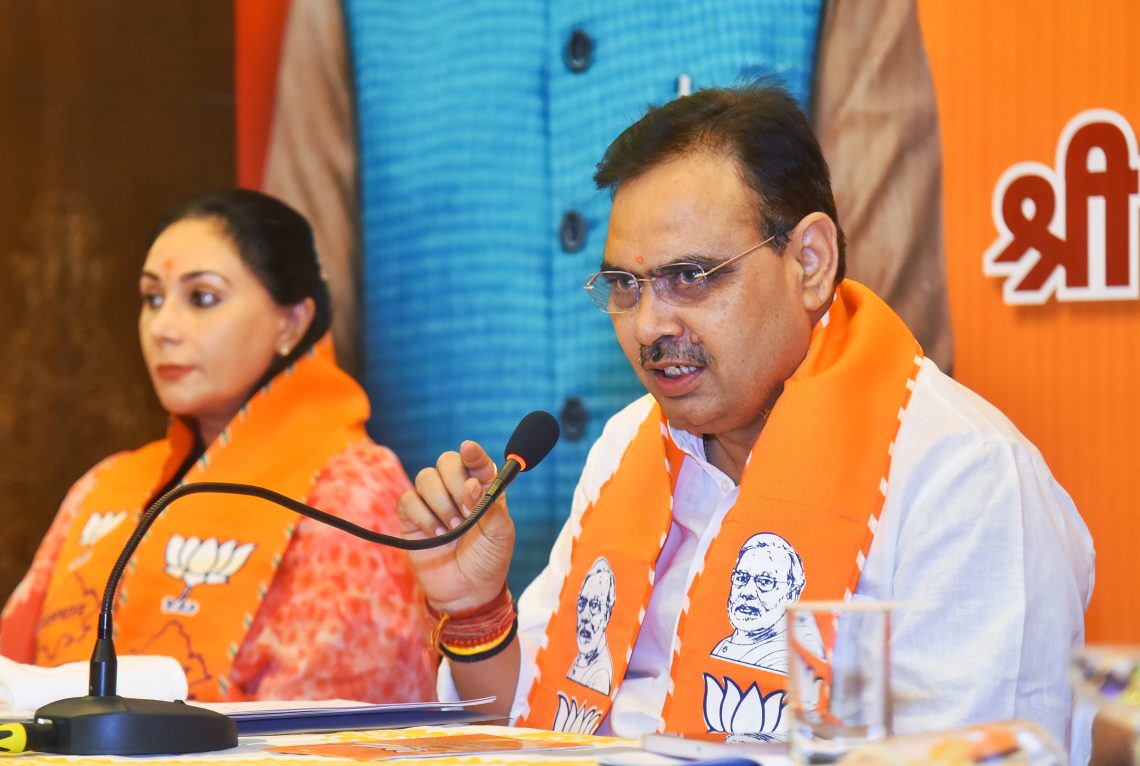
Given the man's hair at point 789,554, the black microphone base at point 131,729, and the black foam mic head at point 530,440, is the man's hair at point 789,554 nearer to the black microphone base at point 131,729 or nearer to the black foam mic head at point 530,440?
the black foam mic head at point 530,440

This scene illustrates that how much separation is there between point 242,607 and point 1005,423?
1438 mm

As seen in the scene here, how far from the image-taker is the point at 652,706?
6.34 ft

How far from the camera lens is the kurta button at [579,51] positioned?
2.70 m

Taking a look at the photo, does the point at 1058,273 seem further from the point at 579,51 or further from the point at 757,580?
the point at 579,51

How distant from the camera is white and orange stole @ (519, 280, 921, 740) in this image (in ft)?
5.59

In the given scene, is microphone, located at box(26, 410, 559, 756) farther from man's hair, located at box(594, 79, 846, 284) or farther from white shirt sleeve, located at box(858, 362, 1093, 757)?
man's hair, located at box(594, 79, 846, 284)

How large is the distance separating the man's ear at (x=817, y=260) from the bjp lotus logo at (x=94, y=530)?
1.63 meters

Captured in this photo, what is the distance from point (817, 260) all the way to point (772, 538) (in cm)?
40

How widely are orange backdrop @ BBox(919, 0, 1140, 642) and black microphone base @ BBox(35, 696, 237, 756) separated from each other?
52.4 inches

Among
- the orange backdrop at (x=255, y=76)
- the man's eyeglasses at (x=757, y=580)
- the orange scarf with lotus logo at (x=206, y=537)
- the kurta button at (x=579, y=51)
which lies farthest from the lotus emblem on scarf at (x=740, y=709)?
the orange backdrop at (x=255, y=76)

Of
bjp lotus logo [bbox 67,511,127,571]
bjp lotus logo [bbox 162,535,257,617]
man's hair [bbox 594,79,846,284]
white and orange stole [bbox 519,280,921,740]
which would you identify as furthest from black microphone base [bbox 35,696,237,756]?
bjp lotus logo [bbox 67,511,127,571]

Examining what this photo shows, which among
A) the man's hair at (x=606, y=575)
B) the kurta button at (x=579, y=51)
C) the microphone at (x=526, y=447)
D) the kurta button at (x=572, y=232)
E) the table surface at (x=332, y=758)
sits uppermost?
the kurta button at (x=579, y=51)

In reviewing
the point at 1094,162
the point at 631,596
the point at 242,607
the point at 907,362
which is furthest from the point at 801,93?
the point at 242,607

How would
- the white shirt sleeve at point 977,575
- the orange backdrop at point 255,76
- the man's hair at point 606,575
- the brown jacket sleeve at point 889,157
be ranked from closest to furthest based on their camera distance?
the white shirt sleeve at point 977,575 < the man's hair at point 606,575 < the brown jacket sleeve at point 889,157 < the orange backdrop at point 255,76
